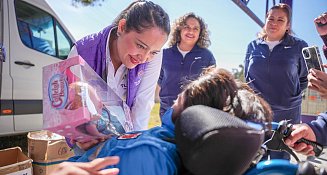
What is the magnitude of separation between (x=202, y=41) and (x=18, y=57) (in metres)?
2.42

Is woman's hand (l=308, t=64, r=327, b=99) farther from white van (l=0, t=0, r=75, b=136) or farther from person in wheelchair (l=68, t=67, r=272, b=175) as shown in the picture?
white van (l=0, t=0, r=75, b=136)

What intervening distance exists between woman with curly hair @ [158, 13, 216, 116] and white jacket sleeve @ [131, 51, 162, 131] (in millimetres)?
926

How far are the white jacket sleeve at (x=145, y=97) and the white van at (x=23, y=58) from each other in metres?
2.44

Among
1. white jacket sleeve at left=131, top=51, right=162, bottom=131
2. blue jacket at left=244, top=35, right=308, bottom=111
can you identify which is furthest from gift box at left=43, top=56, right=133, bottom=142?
blue jacket at left=244, top=35, right=308, bottom=111

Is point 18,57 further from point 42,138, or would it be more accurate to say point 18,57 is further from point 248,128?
point 248,128

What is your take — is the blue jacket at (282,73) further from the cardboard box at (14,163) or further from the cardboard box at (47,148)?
the cardboard box at (14,163)

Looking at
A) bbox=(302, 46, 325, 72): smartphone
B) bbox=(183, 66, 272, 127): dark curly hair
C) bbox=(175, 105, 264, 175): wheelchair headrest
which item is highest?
bbox=(302, 46, 325, 72): smartphone

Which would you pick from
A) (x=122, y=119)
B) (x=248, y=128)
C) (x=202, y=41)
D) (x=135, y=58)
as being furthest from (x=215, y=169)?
(x=202, y=41)

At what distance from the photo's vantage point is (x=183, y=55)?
299 cm

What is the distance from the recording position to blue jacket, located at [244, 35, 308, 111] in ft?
8.56

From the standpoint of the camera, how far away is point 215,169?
2.03 feet

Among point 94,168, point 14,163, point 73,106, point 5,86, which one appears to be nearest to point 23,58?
point 5,86

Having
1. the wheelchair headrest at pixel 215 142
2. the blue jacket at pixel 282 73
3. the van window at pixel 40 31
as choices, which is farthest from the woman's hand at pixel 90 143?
the van window at pixel 40 31

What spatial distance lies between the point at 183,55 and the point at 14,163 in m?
1.96
